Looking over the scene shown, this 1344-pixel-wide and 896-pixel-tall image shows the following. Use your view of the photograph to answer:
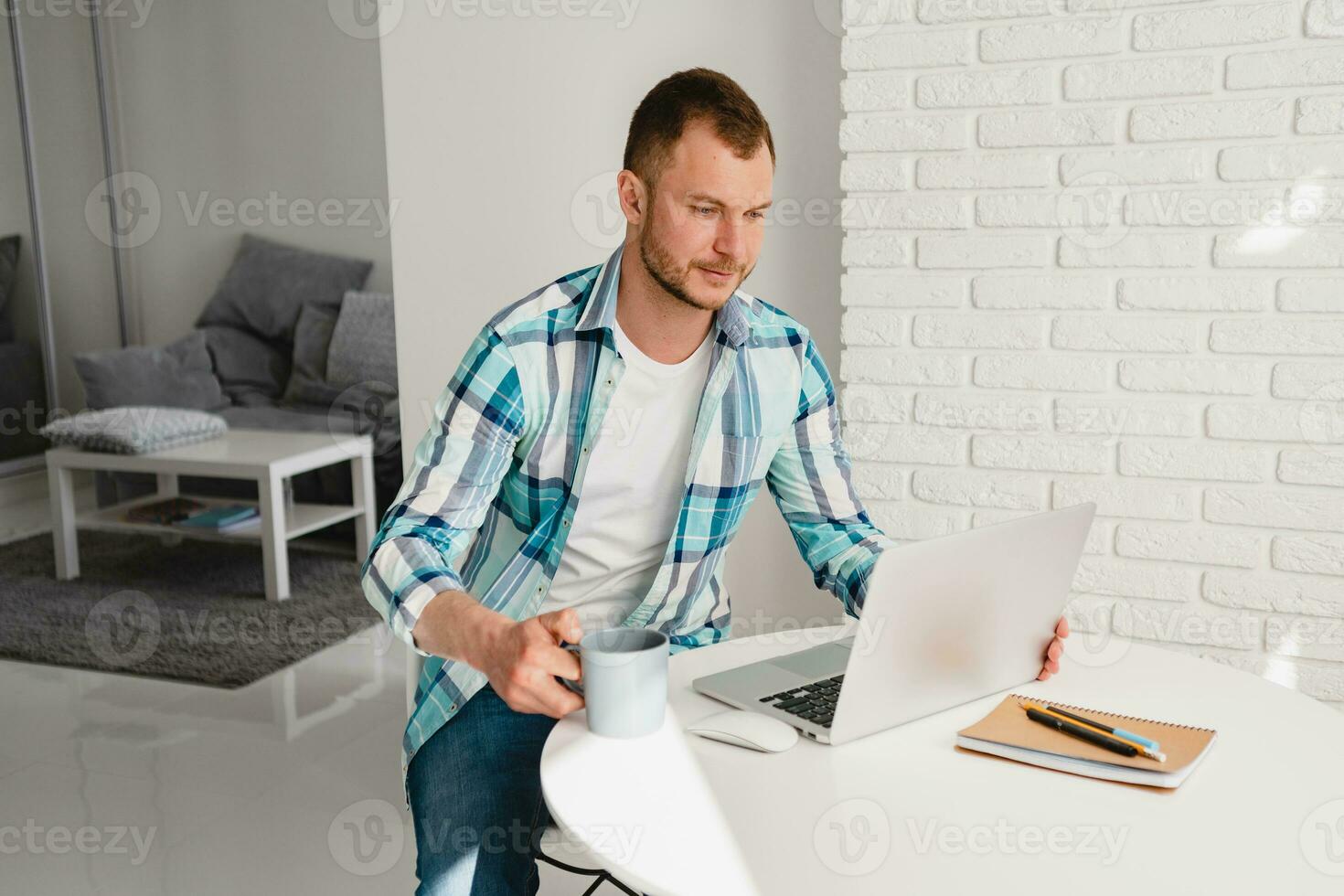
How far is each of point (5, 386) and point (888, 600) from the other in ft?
16.3

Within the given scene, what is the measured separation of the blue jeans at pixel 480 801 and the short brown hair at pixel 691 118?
68 centimetres

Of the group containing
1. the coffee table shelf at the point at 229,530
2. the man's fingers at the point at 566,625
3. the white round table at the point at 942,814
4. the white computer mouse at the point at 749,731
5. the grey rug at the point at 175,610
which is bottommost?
the grey rug at the point at 175,610

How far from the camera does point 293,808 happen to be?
7.63 ft

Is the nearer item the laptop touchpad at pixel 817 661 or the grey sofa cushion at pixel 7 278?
the laptop touchpad at pixel 817 661

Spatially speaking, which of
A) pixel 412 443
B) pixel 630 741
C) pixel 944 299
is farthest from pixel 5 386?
pixel 630 741

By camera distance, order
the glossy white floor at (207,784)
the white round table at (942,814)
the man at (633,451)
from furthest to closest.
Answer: the glossy white floor at (207,784) < the man at (633,451) < the white round table at (942,814)

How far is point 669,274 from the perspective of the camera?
141 cm

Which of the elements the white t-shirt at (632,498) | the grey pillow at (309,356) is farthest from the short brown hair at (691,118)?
the grey pillow at (309,356)

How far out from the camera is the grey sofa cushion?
16.0 ft

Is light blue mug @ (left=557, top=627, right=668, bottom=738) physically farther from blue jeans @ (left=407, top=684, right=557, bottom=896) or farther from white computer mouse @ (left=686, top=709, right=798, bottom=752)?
blue jeans @ (left=407, top=684, right=557, bottom=896)

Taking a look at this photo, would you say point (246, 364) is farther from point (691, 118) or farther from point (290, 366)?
point (691, 118)

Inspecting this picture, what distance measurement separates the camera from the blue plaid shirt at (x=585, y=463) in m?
1.36

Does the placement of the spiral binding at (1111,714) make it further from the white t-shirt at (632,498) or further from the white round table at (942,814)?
the white t-shirt at (632,498)

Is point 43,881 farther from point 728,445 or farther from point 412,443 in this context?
point 728,445
